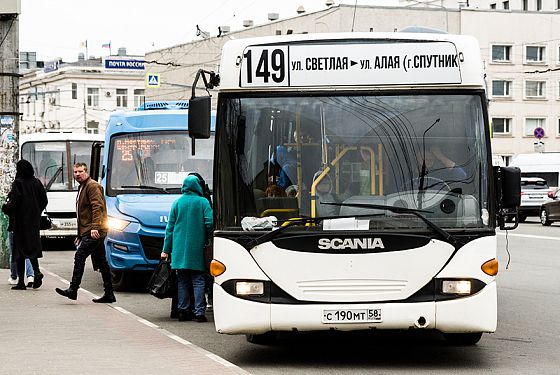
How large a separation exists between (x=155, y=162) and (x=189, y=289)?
4.47 meters

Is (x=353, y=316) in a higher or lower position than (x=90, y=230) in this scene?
lower

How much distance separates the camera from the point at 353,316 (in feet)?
32.9

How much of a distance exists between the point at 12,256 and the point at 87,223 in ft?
10.1

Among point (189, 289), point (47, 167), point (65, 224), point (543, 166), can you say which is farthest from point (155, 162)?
point (543, 166)

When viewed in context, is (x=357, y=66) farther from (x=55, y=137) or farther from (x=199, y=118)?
(x=55, y=137)

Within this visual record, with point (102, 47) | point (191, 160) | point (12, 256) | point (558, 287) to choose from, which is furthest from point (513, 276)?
point (102, 47)

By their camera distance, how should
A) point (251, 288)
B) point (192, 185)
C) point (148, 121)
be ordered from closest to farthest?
point (251, 288)
point (192, 185)
point (148, 121)

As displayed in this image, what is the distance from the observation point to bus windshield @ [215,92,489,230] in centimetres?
1024

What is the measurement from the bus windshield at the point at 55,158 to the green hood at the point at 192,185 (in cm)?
1623

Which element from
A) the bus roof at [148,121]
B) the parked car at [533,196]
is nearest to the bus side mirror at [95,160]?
the bus roof at [148,121]

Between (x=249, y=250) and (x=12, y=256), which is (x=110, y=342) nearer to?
(x=249, y=250)

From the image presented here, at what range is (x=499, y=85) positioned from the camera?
7775cm

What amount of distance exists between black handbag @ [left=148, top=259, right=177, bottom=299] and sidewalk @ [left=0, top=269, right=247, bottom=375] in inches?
16.5

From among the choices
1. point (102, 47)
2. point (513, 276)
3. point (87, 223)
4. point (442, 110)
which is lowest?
point (513, 276)
